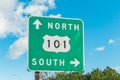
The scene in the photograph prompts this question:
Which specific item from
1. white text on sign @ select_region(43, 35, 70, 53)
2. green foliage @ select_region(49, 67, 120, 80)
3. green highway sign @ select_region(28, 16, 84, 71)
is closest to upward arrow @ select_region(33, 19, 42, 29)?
green highway sign @ select_region(28, 16, 84, 71)

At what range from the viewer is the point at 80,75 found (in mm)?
81125

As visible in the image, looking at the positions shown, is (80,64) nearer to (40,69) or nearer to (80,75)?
(40,69)

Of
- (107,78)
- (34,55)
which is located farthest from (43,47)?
(107,78)

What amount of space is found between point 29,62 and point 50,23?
1.11 meters

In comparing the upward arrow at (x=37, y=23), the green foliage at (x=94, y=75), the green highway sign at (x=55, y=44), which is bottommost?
the green highway sign at (x=55, y=44)

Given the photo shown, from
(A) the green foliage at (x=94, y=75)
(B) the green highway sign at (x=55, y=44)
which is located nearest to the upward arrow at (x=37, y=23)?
(B) the green highway sign at (x=55, y=44)

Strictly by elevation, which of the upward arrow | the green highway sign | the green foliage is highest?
the green foliage

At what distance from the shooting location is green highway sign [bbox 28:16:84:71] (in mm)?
10445

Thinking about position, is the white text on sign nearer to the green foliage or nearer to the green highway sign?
the green highway sign

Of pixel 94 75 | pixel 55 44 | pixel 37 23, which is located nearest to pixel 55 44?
pixel 55 44

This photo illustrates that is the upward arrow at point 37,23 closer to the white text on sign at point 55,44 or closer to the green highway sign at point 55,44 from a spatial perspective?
the green highway sign at point 55,44

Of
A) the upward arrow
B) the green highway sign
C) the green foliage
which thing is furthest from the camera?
the green foliage

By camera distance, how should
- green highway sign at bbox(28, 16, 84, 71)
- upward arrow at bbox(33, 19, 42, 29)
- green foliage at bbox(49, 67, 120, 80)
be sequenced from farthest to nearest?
green foliage at bbox(49, 67, 120, 80)
upward arrow at bbox(33, 19, 42, 29)
green highway sign at bbox(28, 16, 84, 71)

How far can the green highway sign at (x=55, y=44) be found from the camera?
1045 cm
